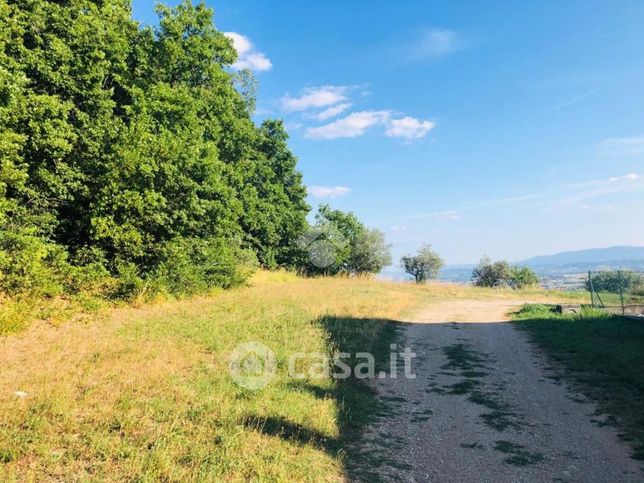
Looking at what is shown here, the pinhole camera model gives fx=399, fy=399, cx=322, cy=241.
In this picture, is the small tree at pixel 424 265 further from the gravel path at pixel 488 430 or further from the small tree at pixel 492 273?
the gravel path at pixel 488 430

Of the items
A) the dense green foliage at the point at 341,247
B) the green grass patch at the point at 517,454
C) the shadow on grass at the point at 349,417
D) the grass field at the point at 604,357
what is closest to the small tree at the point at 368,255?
the dense green foliage at the point at 341,247

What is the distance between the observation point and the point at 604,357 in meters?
11.4

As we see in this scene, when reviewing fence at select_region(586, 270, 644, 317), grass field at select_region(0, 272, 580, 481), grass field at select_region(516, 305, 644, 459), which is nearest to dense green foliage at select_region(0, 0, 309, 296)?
grass field at select_region(0, 272, 580, 481)

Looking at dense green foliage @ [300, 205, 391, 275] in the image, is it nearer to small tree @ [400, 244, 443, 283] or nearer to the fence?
small tree @ [400, 244, 443, 283]

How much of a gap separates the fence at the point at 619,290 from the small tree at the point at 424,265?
3816cm

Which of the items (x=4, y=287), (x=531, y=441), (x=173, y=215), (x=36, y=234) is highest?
(x=173, y=215)

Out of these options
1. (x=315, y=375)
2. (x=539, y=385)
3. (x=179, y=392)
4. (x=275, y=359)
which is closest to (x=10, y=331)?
(x=179, y=392)

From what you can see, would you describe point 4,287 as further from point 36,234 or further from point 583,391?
point 583,391

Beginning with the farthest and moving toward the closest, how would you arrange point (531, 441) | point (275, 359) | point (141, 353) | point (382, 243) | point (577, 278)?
point (382, 243), point (577, 278), point (275, 359), point (141, 353), point (531, 441)

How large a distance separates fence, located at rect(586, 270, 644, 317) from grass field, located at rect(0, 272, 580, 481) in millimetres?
14038

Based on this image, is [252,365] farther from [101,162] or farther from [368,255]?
[368,255]

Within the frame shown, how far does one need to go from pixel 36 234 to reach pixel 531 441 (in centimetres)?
1497

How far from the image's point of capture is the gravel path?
584 centimetres

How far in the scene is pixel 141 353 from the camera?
28.7ft
